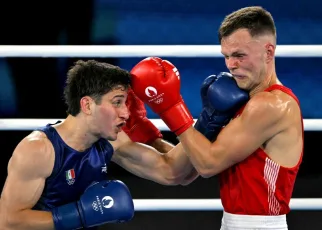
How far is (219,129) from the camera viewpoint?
2688 mm

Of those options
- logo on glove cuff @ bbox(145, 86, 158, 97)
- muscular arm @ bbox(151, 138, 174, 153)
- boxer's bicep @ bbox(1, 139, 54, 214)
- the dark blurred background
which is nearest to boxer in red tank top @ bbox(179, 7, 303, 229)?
logo on glove cuff @ bbox(145, 86, 158, 97)

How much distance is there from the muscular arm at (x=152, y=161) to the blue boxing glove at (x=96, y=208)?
0.29 meters

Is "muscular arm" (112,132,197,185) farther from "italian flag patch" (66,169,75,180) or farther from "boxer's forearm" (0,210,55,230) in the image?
"boxer's forearm" (0,210,55,230)

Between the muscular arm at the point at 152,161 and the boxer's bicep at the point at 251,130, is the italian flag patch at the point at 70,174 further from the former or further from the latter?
the boxer's bicep at the point at 251,130

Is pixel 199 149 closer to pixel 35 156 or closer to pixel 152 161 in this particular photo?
pixel 152 161

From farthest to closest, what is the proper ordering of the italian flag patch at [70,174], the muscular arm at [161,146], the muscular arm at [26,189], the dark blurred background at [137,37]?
the dark blurred background at [137,37] → the muscular arm at [161,146] → the italian flag patch at [70,174] → the muscular arm at [26,189]

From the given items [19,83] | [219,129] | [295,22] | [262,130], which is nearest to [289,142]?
[262,130]

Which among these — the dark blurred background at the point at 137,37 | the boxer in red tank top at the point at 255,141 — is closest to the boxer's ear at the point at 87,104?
the boxer in red tank top at the point at 255,141

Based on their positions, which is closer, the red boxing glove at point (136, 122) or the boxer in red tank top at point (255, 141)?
the boxer in red tank top at point (255, 141)

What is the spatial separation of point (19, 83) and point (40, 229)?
1.60 m

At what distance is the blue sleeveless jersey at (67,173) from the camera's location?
2594mm

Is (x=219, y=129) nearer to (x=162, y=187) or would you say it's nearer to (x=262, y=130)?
(x=262, y=130)

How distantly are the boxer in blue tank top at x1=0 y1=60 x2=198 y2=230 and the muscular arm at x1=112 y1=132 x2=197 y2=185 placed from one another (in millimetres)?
58

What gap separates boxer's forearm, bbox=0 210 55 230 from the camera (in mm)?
2500
